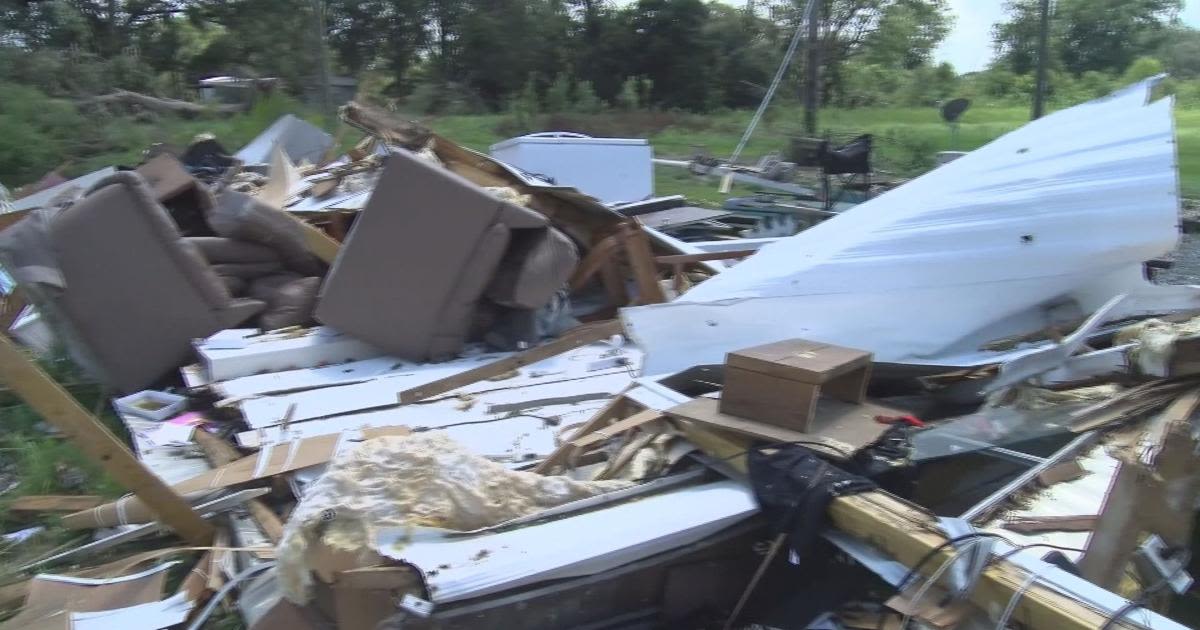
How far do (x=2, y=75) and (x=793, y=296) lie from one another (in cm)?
1498

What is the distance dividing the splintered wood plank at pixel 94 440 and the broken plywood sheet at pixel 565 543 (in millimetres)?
1117

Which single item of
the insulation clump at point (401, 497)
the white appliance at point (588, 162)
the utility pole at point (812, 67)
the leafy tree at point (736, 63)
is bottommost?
the insulation clump at point (401, 497)

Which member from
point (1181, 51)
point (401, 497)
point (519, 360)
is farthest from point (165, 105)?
point (1181, 51)

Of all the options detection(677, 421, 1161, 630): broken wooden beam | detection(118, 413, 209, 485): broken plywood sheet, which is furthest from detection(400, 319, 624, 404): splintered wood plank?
detection(677, 421, 1161, 630): broken wooden beam

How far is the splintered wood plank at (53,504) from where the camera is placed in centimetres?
323

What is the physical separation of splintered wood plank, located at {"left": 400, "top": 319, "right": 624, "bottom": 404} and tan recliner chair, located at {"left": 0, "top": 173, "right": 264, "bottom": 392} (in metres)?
1.32

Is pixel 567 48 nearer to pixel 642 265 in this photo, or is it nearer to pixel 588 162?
pixel 588 162

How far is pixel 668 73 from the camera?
2369 centimetres

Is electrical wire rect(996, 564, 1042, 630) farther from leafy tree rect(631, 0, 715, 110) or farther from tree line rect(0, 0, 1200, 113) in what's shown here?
leafy tree rect(631, 0, 715, 110)

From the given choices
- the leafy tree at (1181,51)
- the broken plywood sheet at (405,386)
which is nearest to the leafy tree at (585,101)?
the broken plywood sheet at (405,386)

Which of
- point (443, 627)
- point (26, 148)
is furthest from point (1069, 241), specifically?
point (26, 148)

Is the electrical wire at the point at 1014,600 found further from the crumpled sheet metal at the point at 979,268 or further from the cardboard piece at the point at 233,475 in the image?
the cardboard piece at the point at 233,475

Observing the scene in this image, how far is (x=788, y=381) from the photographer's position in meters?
2.42

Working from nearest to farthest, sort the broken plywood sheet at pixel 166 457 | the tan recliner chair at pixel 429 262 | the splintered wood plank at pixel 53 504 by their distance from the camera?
the splintered wood plank at pixel 53 504 → the broken plywood sheet at pixel 166 457 → the tan recliner chair at pixel 429 262
